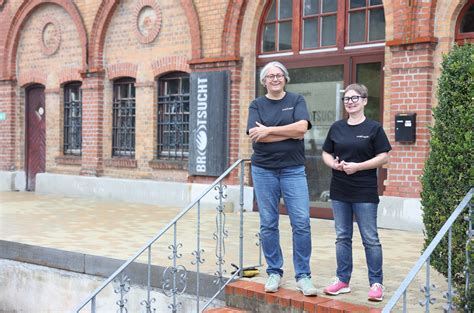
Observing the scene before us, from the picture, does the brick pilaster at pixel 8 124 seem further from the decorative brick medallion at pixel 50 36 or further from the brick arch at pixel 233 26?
the brick arch at pixel 233 26

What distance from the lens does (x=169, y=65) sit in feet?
40.4

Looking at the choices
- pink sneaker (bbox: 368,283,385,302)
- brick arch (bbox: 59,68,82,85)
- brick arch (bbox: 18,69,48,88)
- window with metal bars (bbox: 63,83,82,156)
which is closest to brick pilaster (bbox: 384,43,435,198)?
pink sneaker (bbox: 368,283,385,302)

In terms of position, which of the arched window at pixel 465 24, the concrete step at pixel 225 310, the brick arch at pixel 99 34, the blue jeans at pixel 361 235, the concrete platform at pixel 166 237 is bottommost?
the concrete step at pixel 225 310

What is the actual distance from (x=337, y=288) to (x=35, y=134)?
40.1ft

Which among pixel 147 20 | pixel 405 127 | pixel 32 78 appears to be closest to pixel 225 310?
pixel 405 127

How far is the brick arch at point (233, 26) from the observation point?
36.4ft

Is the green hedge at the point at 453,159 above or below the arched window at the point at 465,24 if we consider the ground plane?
below

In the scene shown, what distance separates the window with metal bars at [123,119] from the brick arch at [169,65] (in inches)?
38.4

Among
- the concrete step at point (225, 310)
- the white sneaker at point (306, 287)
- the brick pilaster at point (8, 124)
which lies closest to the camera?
the white sneaker at point (306, 287)

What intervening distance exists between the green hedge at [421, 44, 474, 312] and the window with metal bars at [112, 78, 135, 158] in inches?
370

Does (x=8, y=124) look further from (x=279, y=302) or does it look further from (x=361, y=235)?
(x=361, y=235)

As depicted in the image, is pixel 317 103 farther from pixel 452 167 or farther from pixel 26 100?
pixel 26 100

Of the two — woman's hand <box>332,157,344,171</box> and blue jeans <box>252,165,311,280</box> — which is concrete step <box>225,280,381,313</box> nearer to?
blue jeans <box>252,165,311,280</box>

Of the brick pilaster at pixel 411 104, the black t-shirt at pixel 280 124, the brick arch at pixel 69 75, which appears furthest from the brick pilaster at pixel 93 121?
the black t-shirt at pixel 280 124
